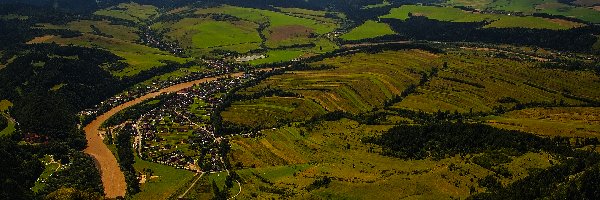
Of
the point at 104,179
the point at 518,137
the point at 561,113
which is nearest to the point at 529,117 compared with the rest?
the point at 561,113

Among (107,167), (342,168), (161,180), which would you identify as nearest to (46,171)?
(107,167)

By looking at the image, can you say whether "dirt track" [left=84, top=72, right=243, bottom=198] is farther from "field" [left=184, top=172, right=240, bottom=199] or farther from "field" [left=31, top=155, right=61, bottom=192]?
"field" [left=184, top=172, right=240, bottom=199]

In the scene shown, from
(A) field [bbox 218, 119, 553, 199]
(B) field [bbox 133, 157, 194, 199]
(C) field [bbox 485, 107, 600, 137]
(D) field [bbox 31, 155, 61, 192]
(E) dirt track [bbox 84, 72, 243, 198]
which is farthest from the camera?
(C) field [bbox 485, 107, 600, 137]

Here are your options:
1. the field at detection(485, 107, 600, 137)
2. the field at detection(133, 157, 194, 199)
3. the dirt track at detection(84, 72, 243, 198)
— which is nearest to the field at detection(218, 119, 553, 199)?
the field at detection(133, 157, 194, 199)

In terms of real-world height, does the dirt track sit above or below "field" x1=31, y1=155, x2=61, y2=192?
below

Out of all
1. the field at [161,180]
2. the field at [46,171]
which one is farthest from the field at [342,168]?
the field at [46,171]

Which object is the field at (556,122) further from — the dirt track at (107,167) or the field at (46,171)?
the field at (46,171)
